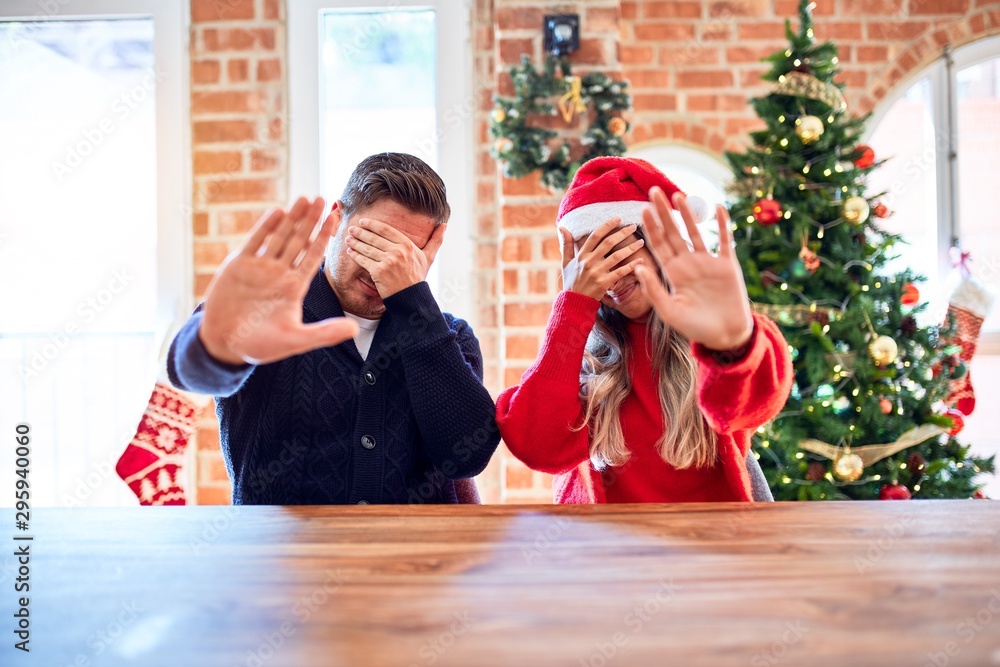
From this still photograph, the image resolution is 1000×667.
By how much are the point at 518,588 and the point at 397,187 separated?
859 millimetres

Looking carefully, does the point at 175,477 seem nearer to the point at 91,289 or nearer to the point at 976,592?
the point at 91,289

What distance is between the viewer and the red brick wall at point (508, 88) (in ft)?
7.89

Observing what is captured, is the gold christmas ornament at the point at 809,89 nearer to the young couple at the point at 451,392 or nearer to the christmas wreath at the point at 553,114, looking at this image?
the christmas wreath at the point at 553,114

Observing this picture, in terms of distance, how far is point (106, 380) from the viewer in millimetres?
3006

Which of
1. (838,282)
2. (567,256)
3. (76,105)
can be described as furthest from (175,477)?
(838,282)

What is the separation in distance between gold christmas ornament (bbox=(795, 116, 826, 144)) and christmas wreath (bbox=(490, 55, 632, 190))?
0.53 metres

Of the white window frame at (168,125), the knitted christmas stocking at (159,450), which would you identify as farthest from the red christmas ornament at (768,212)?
the white window frame at (168,125)

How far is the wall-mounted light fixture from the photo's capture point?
2.28m

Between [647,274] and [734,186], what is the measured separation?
1.31 m

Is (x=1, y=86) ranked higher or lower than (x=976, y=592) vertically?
higher

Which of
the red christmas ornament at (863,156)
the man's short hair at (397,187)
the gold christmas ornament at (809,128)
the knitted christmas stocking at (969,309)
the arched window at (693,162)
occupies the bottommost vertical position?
the knitted christmas stocking at (969,309)

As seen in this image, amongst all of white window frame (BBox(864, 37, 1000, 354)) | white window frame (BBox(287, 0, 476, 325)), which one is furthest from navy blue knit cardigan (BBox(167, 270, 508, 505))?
white window frame (BBox(864, 37, 1000, 354))

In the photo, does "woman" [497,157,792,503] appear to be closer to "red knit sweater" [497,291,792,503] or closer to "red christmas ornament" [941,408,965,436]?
"red knit sweater" [497,291,792,503]

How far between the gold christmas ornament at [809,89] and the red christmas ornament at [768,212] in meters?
0.33
